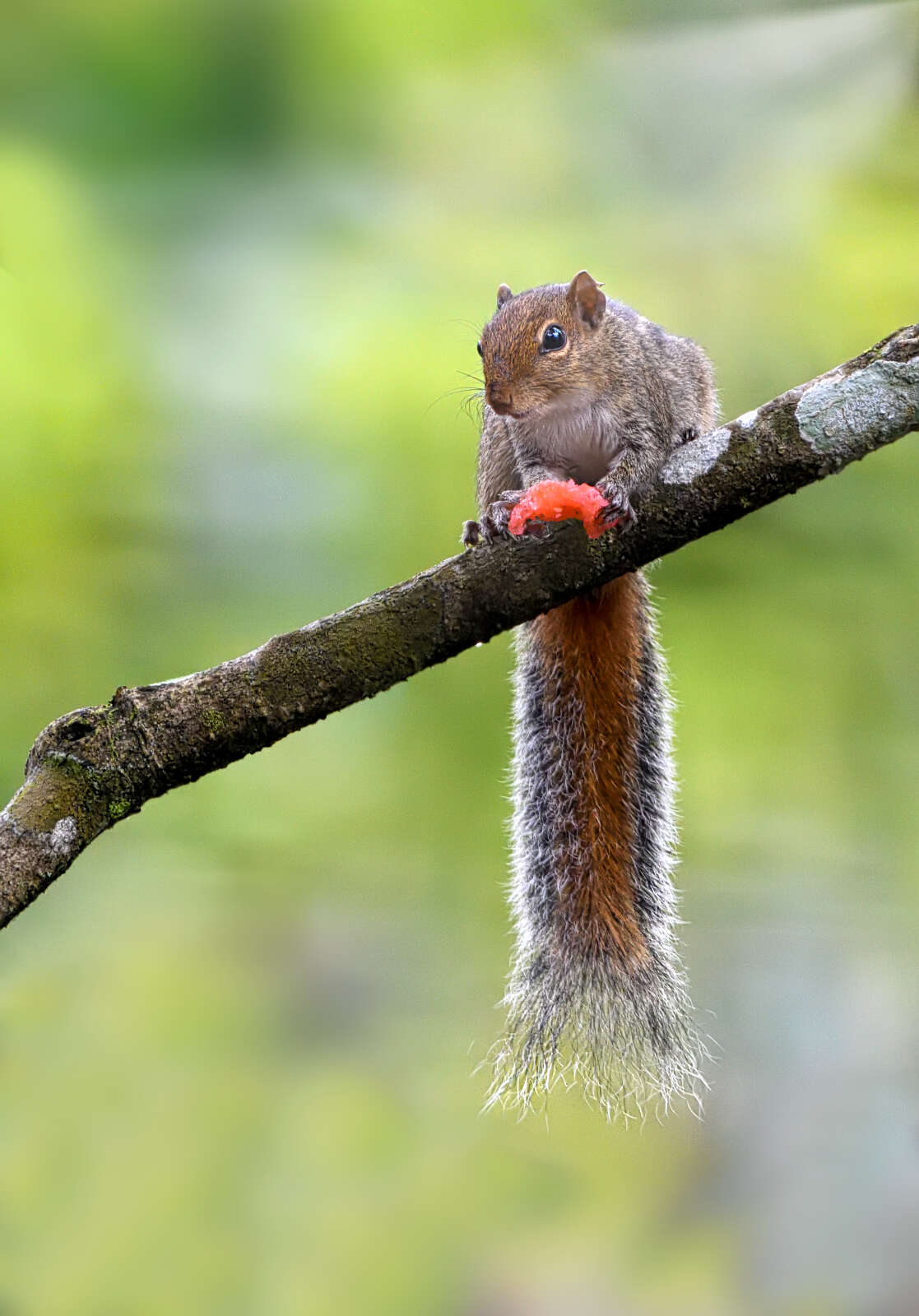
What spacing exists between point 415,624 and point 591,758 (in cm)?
73

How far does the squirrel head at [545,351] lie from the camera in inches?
80.4

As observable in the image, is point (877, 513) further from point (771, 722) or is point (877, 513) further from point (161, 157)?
point (161, 157)

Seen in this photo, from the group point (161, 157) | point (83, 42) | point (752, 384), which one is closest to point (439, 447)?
point (752, 384)

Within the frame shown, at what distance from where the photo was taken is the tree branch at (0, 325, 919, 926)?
145 cm

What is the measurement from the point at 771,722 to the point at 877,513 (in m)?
0.70

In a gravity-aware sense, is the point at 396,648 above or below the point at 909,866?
below

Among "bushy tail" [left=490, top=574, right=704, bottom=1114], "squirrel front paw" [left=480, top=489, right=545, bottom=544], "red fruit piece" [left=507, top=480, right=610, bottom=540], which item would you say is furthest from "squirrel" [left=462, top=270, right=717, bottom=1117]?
"red fruit piece" [left=507, top=480, right=610, bottom=540]

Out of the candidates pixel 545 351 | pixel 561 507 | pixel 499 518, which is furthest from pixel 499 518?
pixel 545 351

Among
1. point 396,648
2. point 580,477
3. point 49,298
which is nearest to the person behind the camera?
point 396,648

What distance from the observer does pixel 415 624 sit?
4.99ft

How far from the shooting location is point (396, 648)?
1517mm

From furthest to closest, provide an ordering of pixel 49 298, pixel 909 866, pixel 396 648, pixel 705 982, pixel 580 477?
pixel 49 298
pixel 909 866
pixel 705 982
pixel 580 477
pixel 396 648

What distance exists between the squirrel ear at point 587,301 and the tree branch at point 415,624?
67cm

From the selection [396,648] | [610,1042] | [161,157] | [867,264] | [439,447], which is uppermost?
[867,264]
